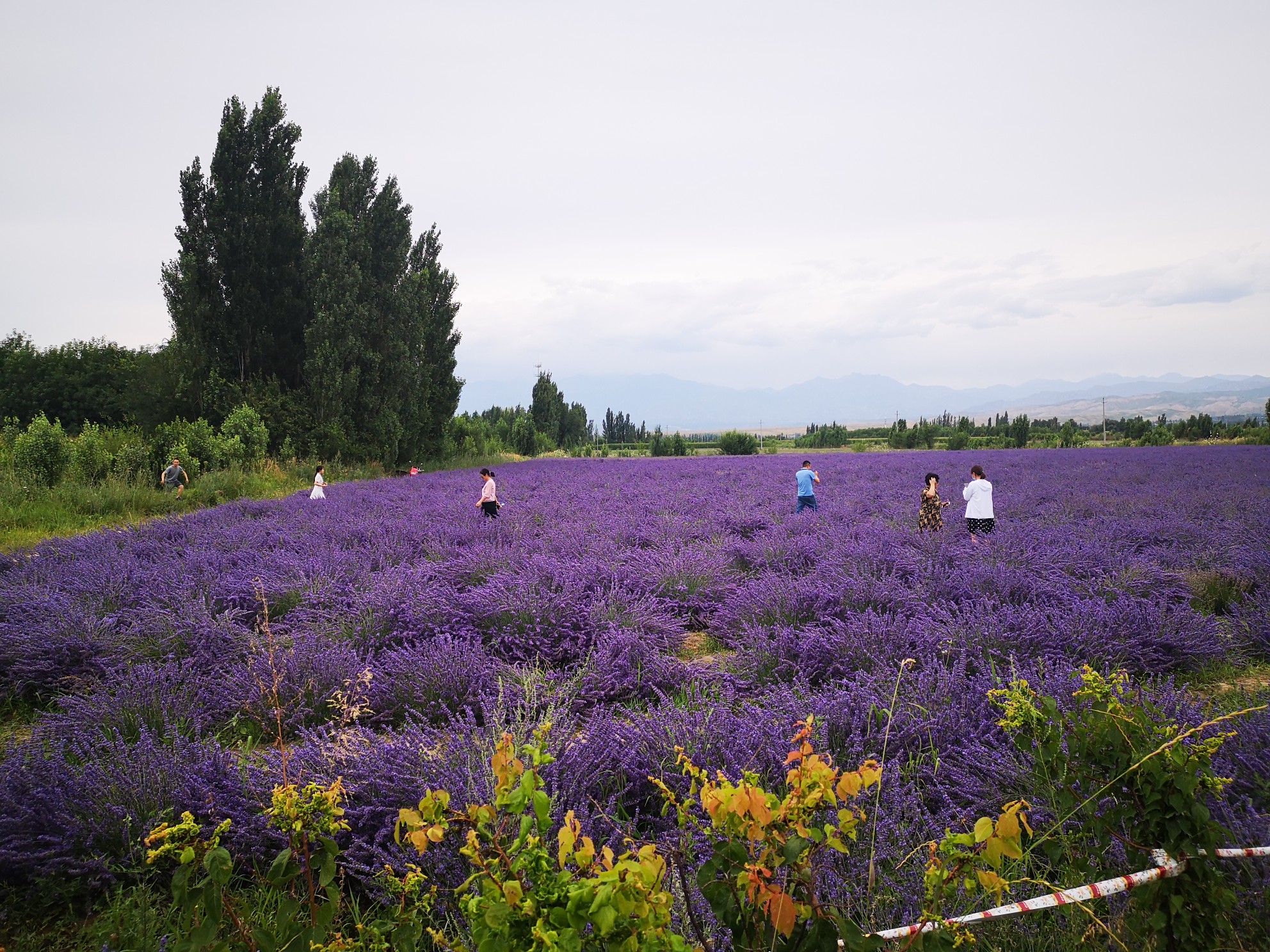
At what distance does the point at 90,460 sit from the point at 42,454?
0.80m

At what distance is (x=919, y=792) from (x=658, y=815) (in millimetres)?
1032

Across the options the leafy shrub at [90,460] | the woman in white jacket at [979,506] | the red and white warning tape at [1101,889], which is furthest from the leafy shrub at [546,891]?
the leafy shrub at [90,460]

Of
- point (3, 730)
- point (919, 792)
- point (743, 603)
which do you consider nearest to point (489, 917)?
point (919, 792)

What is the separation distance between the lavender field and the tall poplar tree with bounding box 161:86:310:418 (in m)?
15.1

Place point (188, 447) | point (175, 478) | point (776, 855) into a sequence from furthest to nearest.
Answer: point (188, 447), point (175, 478), point (776, 855)

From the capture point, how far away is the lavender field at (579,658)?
2.16m

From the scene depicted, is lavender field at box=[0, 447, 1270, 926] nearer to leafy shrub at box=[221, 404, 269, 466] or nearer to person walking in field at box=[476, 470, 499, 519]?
person walking in field at box=[476, 470, 499, 519]

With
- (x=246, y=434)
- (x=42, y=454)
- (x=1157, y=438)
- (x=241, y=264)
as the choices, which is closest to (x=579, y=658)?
(x=42, y=454)

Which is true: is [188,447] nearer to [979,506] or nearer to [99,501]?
[99,501]

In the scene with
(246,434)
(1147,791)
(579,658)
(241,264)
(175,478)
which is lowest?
(579,658)

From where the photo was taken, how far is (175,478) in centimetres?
1231

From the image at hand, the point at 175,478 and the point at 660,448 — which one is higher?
the point at 660,448

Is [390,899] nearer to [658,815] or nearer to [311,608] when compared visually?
[658,815]

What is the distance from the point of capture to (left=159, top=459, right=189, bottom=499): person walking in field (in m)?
12.2
